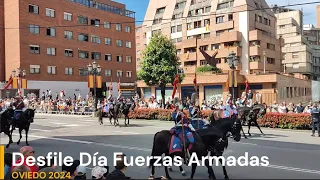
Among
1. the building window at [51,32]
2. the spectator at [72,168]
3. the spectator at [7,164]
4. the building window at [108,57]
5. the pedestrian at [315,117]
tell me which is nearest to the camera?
the spectator at [7,164]

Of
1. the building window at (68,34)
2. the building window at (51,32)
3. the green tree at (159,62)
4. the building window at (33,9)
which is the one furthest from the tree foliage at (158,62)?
the building window at (33,9)

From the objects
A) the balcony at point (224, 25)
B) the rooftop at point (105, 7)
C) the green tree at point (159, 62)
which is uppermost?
the rooftop at point (105, 7)

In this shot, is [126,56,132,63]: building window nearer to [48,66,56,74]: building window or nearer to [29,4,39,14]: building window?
[48,66,56,74]: building window

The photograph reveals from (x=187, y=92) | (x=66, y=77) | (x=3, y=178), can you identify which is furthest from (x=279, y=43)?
(x=3, y=178)

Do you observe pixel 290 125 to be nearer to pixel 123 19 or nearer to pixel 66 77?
pixel 66 77

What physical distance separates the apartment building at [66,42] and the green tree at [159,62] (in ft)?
26.1

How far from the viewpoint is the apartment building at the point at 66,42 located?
44219 mm

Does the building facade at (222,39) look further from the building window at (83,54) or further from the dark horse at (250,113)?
the dark horse at (250,113)

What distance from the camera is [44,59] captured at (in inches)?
1828

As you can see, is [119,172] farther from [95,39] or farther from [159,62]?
[95,39]

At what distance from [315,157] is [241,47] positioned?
4374 cm

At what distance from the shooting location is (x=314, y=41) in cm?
9544

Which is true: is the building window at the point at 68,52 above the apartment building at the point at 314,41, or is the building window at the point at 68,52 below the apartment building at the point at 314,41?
below

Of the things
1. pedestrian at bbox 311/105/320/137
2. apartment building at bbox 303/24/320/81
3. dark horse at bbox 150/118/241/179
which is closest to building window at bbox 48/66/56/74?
pedestrian at bbox 311/105/320/137
